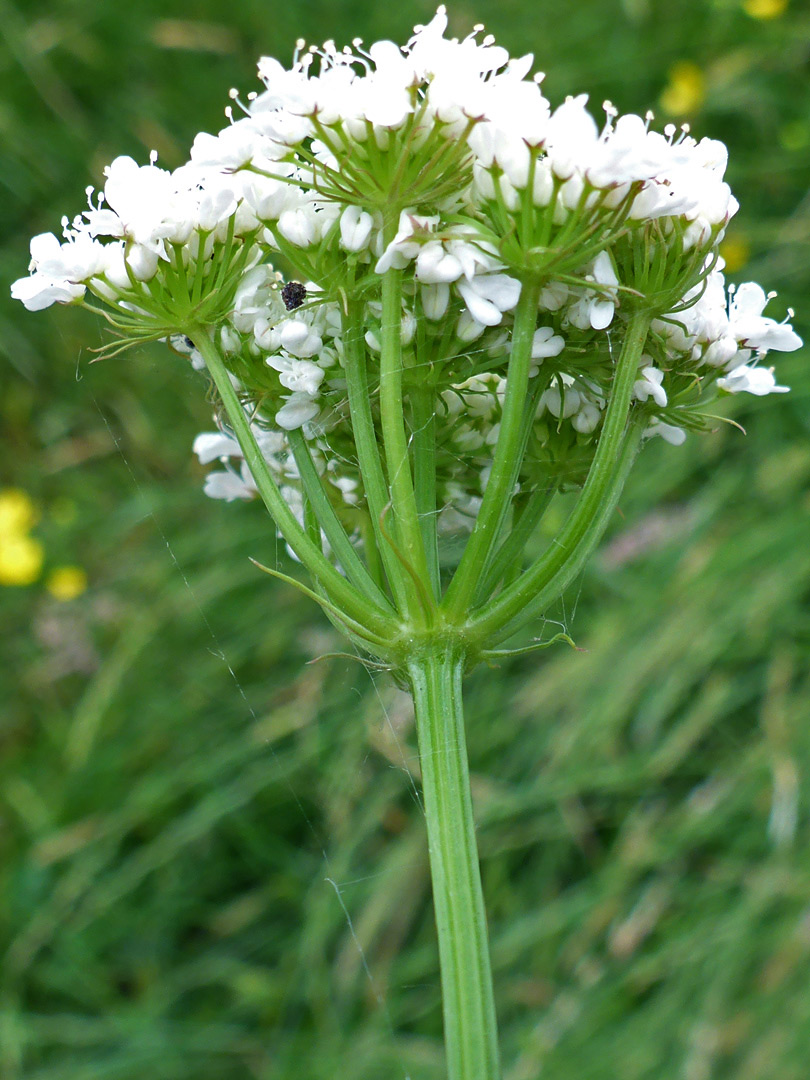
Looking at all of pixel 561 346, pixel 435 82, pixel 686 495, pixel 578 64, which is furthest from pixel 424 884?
pixel 578 64

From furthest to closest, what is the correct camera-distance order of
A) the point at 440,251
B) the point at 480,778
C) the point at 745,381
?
the point at 480,778, the point at 745,381, the point at 440,251

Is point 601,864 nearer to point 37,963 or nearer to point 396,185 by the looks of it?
point 37,963

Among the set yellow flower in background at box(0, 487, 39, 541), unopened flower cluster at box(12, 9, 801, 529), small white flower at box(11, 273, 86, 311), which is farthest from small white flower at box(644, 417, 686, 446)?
yellow flower in background at box(0, 487, 39, 541)

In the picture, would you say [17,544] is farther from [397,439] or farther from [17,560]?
[397,439]

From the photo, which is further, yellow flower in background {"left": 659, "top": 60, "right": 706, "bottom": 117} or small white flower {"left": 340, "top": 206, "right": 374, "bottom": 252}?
yellow flower in background {"left": 659, "top": 60, "right": 706, "bottom": 117}

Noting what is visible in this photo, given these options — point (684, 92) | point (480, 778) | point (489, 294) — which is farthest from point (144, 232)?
point (684, 92)

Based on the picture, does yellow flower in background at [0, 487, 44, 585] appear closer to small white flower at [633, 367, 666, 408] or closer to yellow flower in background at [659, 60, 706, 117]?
yellow flower in background at [659, 60, 706, 117]

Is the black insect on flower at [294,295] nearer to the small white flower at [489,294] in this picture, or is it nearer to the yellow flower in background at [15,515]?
the small white flower at [489,294]
